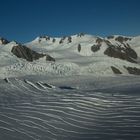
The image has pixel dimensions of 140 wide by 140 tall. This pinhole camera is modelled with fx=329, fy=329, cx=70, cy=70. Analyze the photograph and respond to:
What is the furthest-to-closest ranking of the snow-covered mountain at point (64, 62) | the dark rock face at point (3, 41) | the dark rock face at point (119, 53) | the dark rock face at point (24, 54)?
1. the dark rock face at point (3, 41)
2. the dark rock face at point (119, 53)
3. the dark rock face at point (24, 54)
4. the snow-covered mountain at point (64, 62)

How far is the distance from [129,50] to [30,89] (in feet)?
185

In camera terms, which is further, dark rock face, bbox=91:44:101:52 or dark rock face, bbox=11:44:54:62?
dark rock face, bbox=91:44:101:52

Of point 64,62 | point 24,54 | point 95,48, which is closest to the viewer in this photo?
point 64,62

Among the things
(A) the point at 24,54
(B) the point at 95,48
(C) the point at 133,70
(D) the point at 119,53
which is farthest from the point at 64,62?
(B) the point at 95,48

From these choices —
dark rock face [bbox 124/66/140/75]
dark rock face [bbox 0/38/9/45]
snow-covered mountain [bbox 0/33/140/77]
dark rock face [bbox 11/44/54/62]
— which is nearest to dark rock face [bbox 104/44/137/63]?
snow-covered mountain [bbox 0/33/140/77]

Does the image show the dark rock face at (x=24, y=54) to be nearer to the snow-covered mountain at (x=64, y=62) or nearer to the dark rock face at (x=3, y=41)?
the snow-covered mountain at (x=64, y=62)

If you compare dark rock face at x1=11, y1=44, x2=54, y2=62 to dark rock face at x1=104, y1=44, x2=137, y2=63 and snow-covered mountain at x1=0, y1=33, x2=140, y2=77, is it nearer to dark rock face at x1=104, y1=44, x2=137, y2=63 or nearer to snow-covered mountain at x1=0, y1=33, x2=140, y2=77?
snow-covered mountain at x1=0, y1=33, x2=140, y2=77

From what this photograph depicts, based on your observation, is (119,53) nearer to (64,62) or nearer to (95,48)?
(95,48)

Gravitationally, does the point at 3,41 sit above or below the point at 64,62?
above

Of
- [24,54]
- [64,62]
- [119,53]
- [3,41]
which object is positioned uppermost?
[3,41]

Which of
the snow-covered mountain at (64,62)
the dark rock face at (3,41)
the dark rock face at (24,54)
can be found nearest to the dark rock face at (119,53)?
the snow-covered mountain at (64,62)

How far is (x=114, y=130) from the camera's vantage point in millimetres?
7910

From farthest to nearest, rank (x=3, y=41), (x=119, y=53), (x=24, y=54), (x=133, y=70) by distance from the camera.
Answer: (x=3, y=41)
(x=119, y=53)
(x=24, y=54)
(x=133, y=70)

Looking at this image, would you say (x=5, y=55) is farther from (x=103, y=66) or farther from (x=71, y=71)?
(x=103, y=66)
